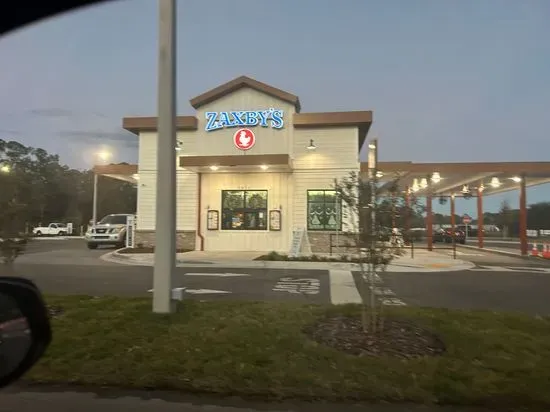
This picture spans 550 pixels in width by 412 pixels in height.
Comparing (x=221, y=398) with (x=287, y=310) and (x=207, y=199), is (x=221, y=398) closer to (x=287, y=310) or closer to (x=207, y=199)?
(x=287, y=310)

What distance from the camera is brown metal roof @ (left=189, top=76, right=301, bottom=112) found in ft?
73.1

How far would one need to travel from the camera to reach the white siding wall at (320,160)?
22.1m

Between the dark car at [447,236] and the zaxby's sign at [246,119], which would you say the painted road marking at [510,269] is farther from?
the dark car at [447,236]

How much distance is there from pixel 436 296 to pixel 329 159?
40.9 ft

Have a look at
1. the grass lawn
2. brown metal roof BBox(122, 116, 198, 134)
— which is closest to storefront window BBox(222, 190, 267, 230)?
brown metal roof BBox(122, 116, 198, 134)

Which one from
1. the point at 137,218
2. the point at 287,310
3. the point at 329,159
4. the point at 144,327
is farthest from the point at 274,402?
the point at 137,218

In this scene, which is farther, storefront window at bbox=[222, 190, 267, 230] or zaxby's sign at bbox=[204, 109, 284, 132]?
storefront window at bbox=[222, 190, 267, 230]

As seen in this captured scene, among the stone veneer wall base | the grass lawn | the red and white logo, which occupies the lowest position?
the grass lawn

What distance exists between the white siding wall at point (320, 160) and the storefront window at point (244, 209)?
1601mm

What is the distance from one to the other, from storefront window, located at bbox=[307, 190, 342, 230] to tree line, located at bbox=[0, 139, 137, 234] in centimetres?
1078

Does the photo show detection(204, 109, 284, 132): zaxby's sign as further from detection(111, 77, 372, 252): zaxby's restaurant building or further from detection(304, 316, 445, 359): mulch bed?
detection(304, 316, 445, 359): mulch bed

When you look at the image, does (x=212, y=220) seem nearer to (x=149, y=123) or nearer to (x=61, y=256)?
(x=149, y=123)

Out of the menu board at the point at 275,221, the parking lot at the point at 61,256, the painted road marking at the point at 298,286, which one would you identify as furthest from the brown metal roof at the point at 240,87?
the painted road marking at the point at 298,286

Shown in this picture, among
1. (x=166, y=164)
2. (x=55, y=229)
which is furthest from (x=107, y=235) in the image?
(x=55, y=229)
